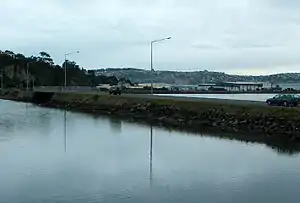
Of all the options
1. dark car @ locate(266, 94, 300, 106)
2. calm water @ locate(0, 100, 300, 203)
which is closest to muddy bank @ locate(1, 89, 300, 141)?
dark car @ locate(266, 94, 300, 106)

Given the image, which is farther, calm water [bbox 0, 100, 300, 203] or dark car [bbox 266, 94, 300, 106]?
dark car [bbox 266, 94, 300, 106]

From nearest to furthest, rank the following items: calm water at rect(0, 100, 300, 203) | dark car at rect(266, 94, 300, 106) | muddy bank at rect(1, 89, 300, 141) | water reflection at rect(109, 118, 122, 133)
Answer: calm water at rect(0, 100, 300, 203)
muddy bank at rect(1, 89, 300, 141)
water reflection at rect(109, 118, 122, 133)
dark car at rect(266, 94, 300, 106)

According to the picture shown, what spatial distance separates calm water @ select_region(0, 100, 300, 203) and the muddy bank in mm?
6485

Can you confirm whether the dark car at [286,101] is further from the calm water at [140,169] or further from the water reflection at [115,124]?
the calm water at [140,169]

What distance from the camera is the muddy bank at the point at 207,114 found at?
47188 mm

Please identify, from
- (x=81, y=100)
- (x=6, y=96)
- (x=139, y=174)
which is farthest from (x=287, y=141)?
(x=6, y=96)

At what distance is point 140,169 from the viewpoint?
29.0 m

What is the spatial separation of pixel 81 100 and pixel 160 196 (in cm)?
6996

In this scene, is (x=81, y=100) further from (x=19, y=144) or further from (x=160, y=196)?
(x=160, y=196)

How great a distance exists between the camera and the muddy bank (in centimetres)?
4719

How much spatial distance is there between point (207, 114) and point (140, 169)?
98.0 ft

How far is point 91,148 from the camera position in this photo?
3731cm

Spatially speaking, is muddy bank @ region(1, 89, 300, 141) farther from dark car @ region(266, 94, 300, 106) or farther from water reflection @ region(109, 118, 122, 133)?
dark car @ region(266, 94, 300, 106)

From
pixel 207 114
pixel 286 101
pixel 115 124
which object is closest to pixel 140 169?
pixel 115 124
